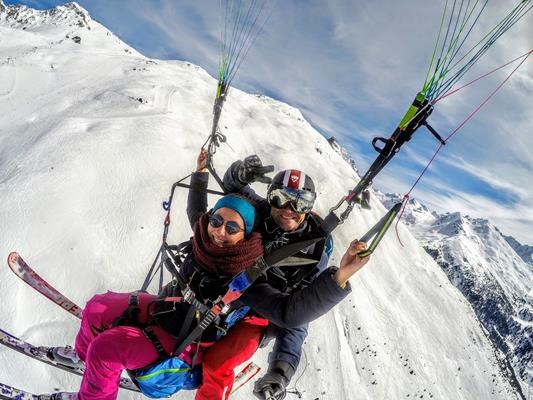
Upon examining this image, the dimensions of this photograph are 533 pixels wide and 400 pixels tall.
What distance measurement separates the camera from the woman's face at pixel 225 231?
3188 mm

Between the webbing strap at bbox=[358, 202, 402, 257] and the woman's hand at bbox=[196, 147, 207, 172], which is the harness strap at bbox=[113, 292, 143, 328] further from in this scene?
the webbing strap at bbox=[358, 202, 402, 257]

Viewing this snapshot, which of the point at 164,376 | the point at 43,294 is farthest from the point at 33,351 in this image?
the point at 164,376

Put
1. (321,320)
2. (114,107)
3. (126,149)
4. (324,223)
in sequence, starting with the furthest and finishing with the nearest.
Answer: (114,107) < (126,149) < (321,320) < (324,223)

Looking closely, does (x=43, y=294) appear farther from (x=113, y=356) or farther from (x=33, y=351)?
(x=113, y=356)

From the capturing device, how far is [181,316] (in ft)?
11.5

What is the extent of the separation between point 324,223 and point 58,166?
28.0 ft

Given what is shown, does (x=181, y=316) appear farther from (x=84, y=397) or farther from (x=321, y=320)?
(x=321, y=320)

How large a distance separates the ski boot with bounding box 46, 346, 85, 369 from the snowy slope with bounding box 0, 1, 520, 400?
3.38 feet

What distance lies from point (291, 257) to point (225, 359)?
1306 mm

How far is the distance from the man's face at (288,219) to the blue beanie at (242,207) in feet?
1.90

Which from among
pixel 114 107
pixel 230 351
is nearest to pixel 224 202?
pixel 230 351

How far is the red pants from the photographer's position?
345 centimetres

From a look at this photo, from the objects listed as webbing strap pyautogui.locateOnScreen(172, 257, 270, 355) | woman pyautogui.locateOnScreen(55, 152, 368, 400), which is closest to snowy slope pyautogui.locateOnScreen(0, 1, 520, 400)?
woman pyautogui.locateOnScreen(55, 152, 368, 400)

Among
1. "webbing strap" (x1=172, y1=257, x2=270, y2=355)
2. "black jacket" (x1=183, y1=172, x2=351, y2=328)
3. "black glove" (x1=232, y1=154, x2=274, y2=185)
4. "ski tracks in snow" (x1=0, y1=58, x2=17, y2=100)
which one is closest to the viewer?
"black jacket" (x1=183, y1=172, x2=351, y2=328)
